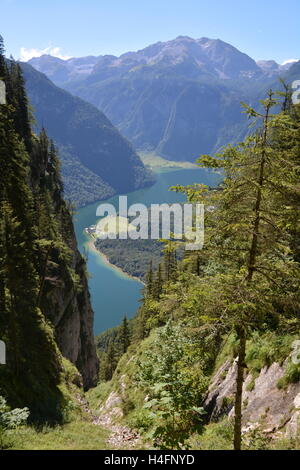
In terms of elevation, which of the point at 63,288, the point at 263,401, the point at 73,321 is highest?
the point at 263,401

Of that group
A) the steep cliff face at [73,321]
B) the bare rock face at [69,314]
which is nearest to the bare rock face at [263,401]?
the bare rock face at [69,314]

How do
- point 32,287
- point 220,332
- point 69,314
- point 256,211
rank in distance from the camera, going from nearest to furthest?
point 256,211 < point 220,332 < point 32,287 < point 69,314

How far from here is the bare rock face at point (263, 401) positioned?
12.6 meters

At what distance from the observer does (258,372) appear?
1619 cm

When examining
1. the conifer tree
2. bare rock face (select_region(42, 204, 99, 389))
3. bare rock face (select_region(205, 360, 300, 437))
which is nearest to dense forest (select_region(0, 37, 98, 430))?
bare rock face (select_region(42, 204, 99, 389))

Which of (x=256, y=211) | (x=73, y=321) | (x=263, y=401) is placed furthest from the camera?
(x=73, y=321)

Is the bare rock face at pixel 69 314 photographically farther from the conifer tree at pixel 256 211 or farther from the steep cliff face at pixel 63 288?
the conifer tree at pixel 256 211

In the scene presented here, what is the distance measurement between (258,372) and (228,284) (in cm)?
849

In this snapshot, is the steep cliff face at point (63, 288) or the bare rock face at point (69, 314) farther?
the bare rock face at point (69, 314)

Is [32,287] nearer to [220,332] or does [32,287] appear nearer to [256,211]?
[220,332]

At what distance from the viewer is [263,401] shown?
14398 mm

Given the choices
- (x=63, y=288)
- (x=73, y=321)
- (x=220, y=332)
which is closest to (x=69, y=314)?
(x=73, y=321)
